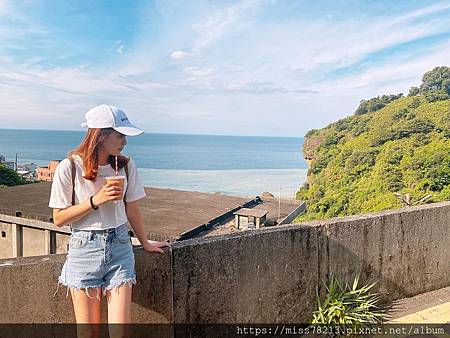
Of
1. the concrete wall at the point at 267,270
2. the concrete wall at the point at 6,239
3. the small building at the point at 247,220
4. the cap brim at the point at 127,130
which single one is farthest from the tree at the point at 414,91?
the cap brim at the point at 127,130

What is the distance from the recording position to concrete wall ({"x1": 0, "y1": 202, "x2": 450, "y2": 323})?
2.25m

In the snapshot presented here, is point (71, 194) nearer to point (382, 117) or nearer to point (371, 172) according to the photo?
point (371, 172)

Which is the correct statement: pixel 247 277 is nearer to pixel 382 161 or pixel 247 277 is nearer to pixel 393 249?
pixel 393 249

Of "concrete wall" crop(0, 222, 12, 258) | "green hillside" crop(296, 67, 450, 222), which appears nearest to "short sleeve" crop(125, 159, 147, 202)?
"green hillside" crop(296, 67, 450, 222)

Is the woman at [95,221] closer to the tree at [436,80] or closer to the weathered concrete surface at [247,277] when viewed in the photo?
the weathered concrete surface at [247,277]

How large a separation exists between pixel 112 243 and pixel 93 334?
50 centimetres

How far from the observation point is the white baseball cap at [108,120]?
78.2 inches

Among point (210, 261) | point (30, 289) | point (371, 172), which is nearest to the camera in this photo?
point (30, 289)

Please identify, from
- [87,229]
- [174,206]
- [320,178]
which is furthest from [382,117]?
[87,229]

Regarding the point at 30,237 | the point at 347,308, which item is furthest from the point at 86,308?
the point at 30,237

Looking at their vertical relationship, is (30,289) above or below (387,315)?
above

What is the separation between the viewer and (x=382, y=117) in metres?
36.6

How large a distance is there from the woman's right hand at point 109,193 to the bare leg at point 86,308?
514 mm

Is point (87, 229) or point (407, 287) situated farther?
point (407, 287)
